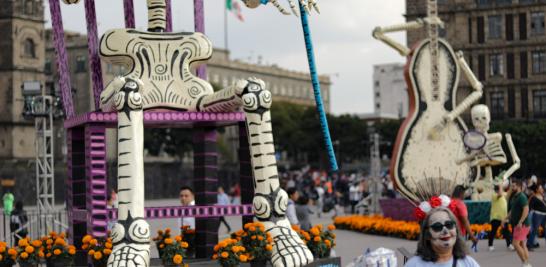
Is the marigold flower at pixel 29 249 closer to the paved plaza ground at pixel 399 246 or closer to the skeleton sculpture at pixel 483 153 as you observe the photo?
the paved plaza ground at pixel 399 246

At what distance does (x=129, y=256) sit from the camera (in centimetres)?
986

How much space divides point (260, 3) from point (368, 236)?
16556mm

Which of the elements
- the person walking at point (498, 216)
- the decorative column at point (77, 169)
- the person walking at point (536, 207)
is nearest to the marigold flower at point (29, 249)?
the decorative column at point (77, 169)

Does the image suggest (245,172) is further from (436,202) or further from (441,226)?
(441,226)

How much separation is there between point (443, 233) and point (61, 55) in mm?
7024

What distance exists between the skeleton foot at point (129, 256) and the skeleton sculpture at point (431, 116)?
50.1 feet

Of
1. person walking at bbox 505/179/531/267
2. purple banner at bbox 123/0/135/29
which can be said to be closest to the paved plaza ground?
person walking at bbox 505/179/531/267

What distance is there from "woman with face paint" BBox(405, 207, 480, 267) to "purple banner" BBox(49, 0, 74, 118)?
666 cm

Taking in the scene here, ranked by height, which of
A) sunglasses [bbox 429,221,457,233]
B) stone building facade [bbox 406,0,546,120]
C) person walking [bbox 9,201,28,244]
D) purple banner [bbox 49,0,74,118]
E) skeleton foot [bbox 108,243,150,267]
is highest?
stone building facade [bbox 406,0,546,120]

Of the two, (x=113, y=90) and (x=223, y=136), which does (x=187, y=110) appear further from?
(x=223, y=136)

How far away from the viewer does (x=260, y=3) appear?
1102 cm

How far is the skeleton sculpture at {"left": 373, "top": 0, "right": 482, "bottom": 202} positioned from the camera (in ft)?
82.1

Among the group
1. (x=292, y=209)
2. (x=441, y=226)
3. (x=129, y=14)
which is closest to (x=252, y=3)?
(x=129, y=14)

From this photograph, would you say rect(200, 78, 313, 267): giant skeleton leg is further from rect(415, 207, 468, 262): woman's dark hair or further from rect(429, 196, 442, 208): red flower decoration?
rect(415, 207, 468, 262): woman's dark hair
